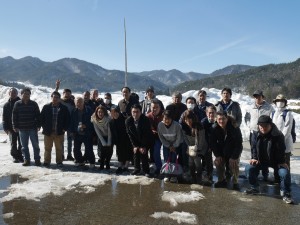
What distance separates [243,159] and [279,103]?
3.40 m

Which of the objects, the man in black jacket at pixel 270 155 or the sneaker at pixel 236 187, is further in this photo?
the sneaker at pixel 236 187

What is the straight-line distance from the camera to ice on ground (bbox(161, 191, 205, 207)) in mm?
4972

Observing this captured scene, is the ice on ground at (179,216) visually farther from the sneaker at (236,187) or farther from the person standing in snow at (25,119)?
the person standing in snow at (25,119)

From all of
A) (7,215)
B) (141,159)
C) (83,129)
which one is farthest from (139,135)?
(7,215)

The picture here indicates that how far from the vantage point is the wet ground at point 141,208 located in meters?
4.21

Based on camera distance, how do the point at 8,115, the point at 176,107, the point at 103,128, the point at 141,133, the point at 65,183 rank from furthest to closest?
the point at 8,115 < the point at 103,128 < the point at 176,107 < the point at 141,133 < the point at 65,183

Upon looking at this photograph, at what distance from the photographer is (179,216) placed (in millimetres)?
4297

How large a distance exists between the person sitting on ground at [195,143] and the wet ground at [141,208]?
532 mm

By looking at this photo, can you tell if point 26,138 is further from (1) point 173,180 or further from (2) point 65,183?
(1) point 173,180

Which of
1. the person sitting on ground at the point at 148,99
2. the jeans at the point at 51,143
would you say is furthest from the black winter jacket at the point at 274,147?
the jeans at the point at 51,143

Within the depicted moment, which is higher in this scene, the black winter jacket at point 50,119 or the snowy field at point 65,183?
the black winter jacket at point 50,119

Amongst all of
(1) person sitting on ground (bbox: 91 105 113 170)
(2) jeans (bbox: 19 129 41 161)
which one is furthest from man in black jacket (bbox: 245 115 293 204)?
(2) jeans (bbox: 19 129 41 161)

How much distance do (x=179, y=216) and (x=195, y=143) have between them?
1998 millimetres

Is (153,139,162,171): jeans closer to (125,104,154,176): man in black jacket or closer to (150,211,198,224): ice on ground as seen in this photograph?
(125,104,154,176): man in black jacket
